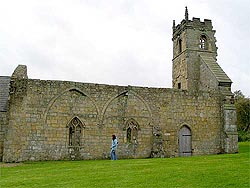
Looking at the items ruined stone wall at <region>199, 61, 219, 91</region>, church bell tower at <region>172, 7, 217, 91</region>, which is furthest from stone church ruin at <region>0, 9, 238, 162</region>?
church bell tower at <region>172, 7, 217, 91</region>

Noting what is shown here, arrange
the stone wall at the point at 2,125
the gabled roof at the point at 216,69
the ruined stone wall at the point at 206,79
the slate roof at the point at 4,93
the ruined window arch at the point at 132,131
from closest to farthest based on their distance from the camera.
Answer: the stone wall at the point at 2,125 < the slate roof at the point at 4,93 < the ruined window arch at the point at 132,131 < the gabled roof at the point at 216,69 < the ruined stone wall at the point at 206,79

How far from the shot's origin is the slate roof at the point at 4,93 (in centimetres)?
2006

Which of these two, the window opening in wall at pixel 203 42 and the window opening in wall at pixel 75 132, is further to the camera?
the window opening in wall at pixel 203 42

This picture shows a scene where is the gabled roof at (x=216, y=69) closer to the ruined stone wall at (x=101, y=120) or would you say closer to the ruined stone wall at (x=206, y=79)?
the ruined stone wall at (x=206, y=79)

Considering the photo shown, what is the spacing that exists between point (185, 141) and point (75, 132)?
24.6 feet

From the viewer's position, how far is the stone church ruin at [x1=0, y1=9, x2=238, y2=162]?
19344 millimetres

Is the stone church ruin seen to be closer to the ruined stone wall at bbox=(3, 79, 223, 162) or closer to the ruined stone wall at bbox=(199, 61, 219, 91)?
the ruined stone wall at bbox=(3, 79, 223, 162)

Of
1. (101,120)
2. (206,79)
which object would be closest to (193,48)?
(206,79)

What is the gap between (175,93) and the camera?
73.9ft

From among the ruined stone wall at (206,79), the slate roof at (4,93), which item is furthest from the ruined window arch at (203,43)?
the slate roof at (4,93)

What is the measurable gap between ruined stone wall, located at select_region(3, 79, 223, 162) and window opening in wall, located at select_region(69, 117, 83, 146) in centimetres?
6

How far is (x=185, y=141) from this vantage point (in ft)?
73.9

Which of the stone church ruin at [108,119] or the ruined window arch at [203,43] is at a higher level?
the ruined window arch at [203,43]

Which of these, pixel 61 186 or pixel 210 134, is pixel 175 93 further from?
pixel 61 186
